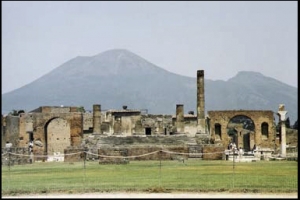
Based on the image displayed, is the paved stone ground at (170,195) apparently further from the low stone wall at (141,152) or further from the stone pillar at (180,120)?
the stone pillar at (180,120)

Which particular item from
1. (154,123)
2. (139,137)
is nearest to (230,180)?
(139,137)

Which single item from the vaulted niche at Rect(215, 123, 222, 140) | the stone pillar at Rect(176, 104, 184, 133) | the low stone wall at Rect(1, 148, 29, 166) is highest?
the stone pillar at Rect(176, 104, 184, 133)

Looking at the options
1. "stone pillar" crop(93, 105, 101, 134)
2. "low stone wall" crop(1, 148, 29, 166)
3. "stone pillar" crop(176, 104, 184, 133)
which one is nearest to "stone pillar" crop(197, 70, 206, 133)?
"stone pillar" crop(176, 104, 184, 133)

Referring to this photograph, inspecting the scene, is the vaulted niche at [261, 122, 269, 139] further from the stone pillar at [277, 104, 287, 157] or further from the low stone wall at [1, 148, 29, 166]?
the low stone wall at [1, 148, 29, 166]

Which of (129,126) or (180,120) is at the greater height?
(180,120)

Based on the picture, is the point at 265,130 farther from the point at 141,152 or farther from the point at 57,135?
the point at 141,152

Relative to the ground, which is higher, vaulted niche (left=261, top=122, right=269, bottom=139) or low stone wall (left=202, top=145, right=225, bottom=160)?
vaulted niche (left=261, top=122, right=269, bottom=139)

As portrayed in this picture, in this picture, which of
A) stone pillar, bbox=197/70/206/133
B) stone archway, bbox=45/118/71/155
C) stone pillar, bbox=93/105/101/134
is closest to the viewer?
stone pillar, bbox=197/70/206/133

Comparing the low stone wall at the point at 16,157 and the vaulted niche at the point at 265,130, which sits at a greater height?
the vaulted niche at the point at 265,130

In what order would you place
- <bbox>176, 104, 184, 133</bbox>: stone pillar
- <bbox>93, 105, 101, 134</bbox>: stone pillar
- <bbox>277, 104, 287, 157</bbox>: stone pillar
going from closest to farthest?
<bbox>277, 104, 287, 157</bbox>: stone pillar < <bbox>93, 105, 101, 134</bbox>: stone pillar < <bbox>176, 104, 184, 133</bbox>: stone pillar

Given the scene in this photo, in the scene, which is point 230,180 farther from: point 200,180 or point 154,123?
point 154,123

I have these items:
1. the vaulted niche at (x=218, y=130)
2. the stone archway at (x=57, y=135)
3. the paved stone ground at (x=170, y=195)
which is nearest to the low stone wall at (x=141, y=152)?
the paved stone ground at (x=170, y=195)

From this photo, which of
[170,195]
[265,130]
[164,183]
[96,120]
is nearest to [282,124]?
[96,120]

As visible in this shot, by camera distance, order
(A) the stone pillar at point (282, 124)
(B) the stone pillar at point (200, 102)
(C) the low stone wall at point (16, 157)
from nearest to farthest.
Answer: (C) the low stone wall at point (16, 157) < (A) the stone pillar at point (282, 124) < (B) the stone pillar at point (200, 102)
